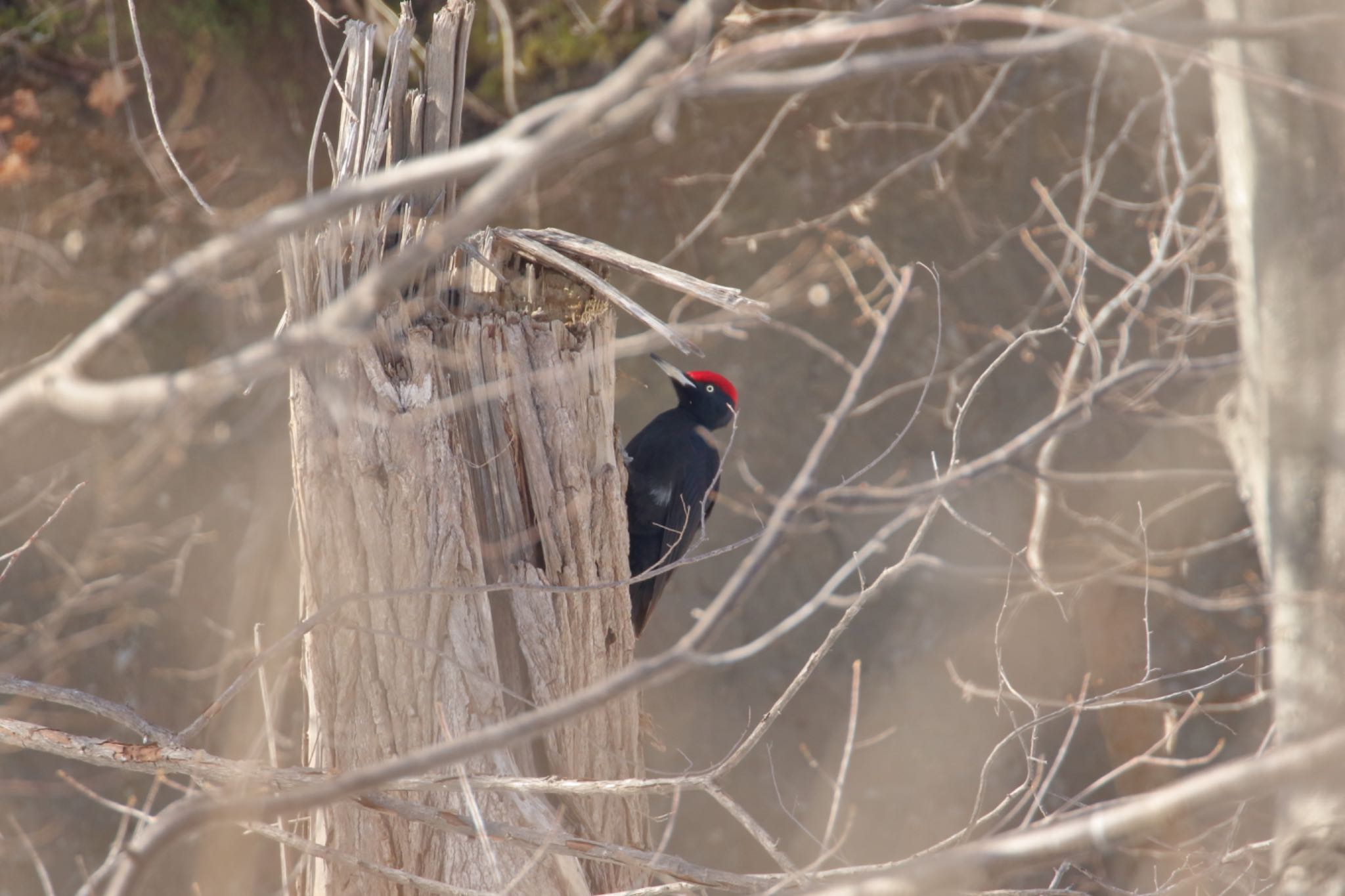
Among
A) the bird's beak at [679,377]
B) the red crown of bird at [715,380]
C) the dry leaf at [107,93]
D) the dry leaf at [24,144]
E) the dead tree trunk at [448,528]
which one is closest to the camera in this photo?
the dead tree trunk at [448,528]

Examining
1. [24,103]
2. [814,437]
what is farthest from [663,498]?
[24,103]

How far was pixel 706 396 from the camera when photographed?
13.5 feet

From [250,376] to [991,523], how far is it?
20.0ft

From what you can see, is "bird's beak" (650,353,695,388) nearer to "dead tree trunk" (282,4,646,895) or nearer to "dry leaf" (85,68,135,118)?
"dead tree trunk" (282,4,646,895)

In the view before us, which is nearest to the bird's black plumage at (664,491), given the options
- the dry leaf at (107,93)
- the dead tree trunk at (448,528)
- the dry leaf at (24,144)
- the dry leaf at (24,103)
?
the dead tree trunk at (448,528)

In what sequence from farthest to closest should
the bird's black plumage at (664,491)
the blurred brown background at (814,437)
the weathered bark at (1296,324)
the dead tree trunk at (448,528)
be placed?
the blurred brown background at (814,437) < the bird's black plumage at (664,491) < the weathered bark at (1296,324) < the dead tree trunk at (448,528)

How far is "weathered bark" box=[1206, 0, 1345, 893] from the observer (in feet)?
10.1

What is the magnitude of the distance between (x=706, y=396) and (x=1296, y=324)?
1981 mm

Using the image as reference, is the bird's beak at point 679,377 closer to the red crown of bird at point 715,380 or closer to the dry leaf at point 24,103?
the red crown of bird at point 715,380

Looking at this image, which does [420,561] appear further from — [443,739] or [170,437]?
[170,437]

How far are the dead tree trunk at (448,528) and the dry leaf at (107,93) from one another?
3497mm

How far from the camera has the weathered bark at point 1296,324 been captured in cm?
309

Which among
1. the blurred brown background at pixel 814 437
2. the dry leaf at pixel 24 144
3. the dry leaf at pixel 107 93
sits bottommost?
the blurred brown background at pixel 814 437

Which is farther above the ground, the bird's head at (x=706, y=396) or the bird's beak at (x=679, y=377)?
the bird's beak at (x=679, y=377)
